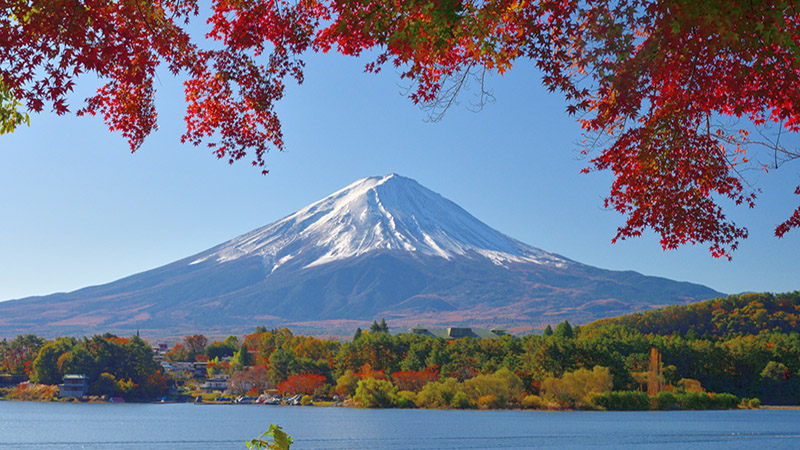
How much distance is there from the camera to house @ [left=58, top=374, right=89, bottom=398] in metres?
62.5

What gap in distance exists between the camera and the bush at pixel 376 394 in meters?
51.3

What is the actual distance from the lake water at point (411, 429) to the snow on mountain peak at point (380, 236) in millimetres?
127796

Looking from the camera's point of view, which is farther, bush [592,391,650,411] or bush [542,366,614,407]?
bush [542,366,614,407]

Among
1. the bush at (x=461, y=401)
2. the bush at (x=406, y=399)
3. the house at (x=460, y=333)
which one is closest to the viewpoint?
the bush at (x=461, y=401)

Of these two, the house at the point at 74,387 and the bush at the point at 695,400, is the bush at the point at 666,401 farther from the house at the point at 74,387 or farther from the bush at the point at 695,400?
the house at the point at 74,387

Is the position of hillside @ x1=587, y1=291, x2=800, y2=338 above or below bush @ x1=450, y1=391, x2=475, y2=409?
above

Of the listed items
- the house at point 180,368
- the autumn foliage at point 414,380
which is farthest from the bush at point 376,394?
the house at point 180,368

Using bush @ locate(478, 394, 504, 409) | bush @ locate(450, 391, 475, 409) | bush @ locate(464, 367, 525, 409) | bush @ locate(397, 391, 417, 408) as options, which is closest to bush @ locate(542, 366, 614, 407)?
bush @ locate(464, 367, 525, 409)

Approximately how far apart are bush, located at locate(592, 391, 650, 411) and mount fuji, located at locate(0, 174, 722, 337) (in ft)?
291

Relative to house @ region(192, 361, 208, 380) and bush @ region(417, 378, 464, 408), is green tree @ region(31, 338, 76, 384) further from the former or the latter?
bush @ region(417, 378, 464, 408)

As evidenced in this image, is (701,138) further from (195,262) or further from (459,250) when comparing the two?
(195,262)

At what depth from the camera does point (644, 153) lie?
6191mm

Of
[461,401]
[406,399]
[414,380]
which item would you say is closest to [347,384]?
[414,380]

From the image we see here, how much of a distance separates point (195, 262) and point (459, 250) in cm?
6026
